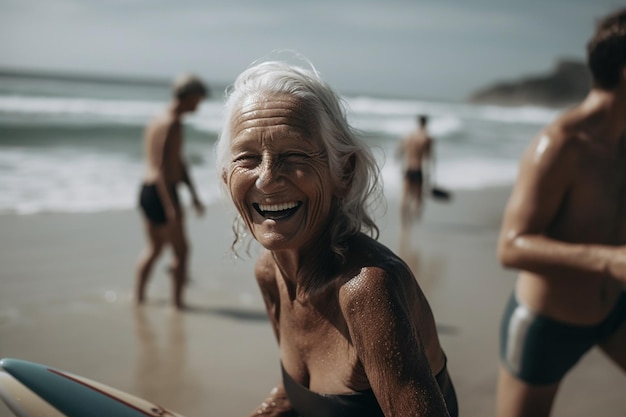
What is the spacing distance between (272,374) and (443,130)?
30908mm

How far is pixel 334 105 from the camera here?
149cm

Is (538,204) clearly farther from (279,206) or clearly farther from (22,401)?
(22,401)

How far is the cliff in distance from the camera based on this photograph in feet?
338

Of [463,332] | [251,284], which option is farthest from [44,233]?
[463,332]

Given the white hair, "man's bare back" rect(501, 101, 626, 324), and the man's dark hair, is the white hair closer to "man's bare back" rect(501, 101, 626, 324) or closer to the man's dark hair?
"man's bare back" rect(501, 101, 626, 324)

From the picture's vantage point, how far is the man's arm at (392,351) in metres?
1.29

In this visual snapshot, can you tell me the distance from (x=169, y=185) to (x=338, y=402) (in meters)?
4.24

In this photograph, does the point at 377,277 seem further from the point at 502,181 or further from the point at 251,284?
the point at 502,181

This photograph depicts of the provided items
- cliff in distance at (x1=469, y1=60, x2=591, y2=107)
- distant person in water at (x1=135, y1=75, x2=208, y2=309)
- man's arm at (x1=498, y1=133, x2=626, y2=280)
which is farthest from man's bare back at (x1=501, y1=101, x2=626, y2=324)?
cliff in distance at (x1=469, y1=60, x2=591, y2=107)

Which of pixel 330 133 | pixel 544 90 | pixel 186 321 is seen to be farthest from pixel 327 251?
pixel 544 90

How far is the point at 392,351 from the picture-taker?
1285 mm

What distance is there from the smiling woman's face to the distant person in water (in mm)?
4040

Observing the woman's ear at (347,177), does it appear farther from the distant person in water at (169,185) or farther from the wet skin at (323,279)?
the distant person in water at (169,185)

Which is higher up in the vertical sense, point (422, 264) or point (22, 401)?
point (22, 401)
